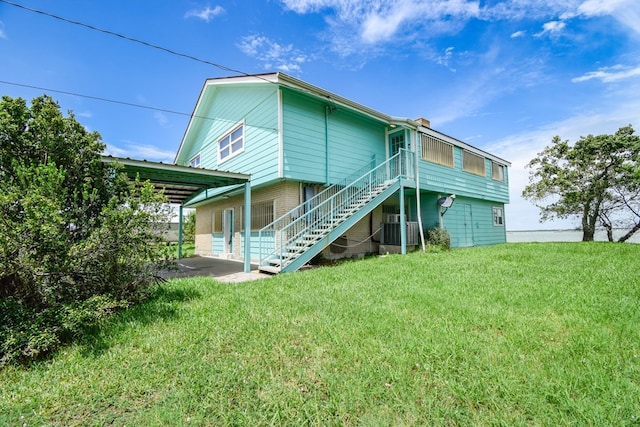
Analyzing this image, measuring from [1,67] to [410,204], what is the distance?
13306 mm

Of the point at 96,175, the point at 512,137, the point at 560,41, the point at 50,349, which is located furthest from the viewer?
the point at 512,137

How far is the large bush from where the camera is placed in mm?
3219

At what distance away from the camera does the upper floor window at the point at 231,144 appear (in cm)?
1103

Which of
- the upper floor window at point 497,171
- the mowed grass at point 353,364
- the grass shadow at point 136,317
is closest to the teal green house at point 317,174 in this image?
the upper floor window at point 497,171

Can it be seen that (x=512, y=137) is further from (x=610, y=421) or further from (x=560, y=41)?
(x=610, y=421)

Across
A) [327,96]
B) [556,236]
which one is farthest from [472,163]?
[327,96]

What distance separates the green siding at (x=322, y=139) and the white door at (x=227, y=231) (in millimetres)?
5353

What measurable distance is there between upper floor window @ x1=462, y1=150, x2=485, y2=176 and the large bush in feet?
46.3

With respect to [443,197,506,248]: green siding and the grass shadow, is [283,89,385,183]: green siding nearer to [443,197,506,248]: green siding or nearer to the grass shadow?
the grass shadow

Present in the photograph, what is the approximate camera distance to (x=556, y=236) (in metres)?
18.2

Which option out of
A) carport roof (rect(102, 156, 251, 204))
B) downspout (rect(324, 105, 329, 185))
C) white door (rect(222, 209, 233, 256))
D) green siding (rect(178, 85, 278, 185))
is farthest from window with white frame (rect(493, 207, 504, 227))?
carport roof (rect(102, 156, 251, 204))

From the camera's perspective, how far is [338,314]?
13.4ft

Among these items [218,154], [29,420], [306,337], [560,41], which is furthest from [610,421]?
[218,154]

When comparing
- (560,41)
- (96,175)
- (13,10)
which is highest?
(560,41)
